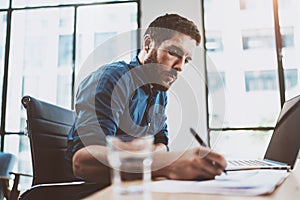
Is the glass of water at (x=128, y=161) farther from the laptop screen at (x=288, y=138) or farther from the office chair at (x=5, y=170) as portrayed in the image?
the office chair at (x=5, y=170)

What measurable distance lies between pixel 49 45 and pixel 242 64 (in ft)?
6.78

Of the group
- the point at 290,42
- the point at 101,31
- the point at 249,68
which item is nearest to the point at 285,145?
the point at 249,68

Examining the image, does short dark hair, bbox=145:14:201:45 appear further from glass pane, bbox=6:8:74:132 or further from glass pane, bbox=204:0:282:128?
glass pane, bbox=6:8:74:132

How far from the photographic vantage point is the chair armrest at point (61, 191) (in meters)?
1.23

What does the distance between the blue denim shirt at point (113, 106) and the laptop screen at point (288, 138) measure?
0.53 meters

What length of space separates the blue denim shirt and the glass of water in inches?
16.0

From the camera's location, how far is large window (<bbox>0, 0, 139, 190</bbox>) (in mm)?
3855

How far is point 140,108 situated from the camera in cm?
161

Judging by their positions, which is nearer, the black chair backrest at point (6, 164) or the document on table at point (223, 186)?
the document on table at point (223, 186)

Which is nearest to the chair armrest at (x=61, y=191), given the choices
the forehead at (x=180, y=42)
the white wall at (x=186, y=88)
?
the forehead at (x=180, y=42)

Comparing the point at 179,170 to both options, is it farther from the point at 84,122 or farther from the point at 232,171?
the point at 84,122

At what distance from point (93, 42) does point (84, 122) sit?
113 inches

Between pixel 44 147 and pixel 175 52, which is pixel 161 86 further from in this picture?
pixel 44 147

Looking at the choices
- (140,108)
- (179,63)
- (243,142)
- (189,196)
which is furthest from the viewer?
(243,142)
